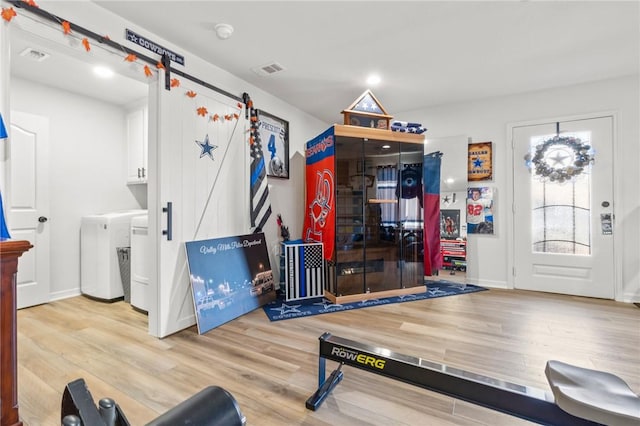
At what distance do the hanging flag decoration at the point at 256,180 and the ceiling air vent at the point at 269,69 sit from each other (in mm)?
408

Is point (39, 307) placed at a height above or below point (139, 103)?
below

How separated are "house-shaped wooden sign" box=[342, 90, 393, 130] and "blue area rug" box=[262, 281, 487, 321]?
212 centimetres

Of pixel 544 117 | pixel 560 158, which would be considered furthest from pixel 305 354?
pixel 544 117

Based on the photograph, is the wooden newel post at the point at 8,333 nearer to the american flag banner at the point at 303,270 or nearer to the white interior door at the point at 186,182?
the white interior door at the point at 186,182

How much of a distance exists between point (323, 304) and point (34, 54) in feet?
12.7

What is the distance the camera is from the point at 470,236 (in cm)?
414

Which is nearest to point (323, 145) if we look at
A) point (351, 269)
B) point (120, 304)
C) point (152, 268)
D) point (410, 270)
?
point (351, 269)

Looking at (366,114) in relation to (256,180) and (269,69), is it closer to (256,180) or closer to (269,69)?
(269,69)

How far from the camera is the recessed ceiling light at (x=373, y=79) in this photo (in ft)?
10.9

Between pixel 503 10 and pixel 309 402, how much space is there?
3033 millimetres

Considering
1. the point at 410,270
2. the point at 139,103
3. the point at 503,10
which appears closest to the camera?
the point at 503,10

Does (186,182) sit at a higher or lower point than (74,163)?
lower

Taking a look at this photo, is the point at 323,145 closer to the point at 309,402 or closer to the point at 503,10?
the point at 503,10

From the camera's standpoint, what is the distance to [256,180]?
331cm
